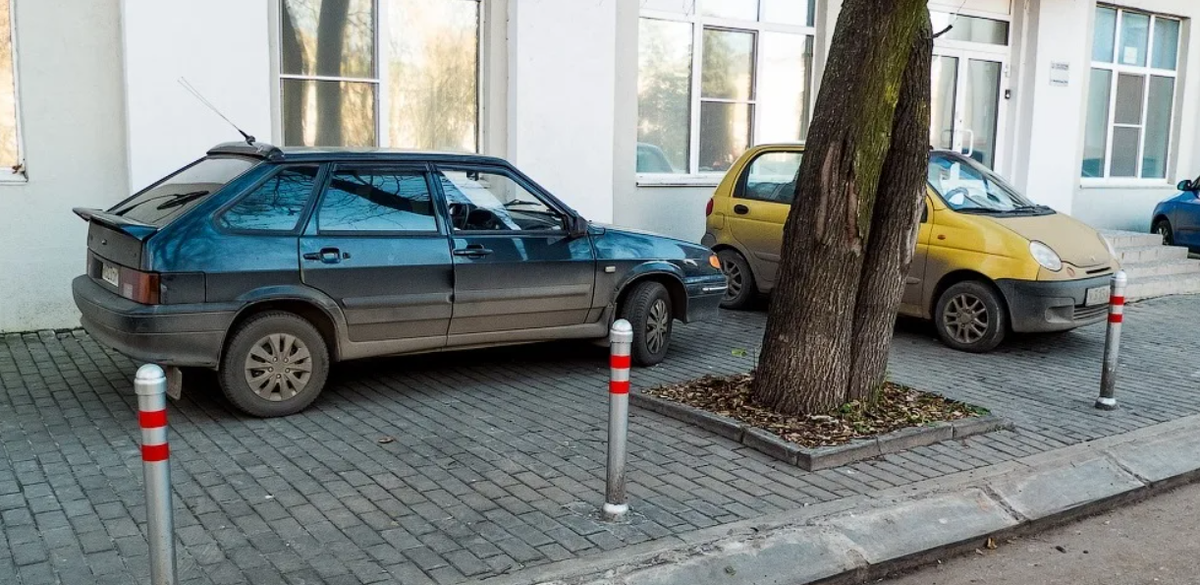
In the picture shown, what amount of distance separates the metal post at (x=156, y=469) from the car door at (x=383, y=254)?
9.23ft

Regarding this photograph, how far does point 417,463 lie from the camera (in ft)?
18.4

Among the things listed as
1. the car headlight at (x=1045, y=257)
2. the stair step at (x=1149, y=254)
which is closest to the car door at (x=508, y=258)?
the car headlight at (x=1045, y=257)

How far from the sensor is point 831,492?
5.30 m

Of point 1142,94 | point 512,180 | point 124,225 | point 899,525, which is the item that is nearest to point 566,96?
point 512,180

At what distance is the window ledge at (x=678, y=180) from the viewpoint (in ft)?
39.0

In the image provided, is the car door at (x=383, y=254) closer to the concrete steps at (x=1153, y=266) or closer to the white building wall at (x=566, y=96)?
the white building wall at (x=566, y=96)

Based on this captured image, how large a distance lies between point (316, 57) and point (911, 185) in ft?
19.3

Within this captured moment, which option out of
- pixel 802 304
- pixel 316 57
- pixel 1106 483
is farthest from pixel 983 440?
pixel 316 57

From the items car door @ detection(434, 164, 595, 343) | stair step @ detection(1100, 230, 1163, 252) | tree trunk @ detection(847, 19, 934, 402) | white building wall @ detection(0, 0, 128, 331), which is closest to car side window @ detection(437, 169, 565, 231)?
car door @ detection(434, 164, 595, 343)

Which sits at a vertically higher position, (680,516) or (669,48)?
(669,48)

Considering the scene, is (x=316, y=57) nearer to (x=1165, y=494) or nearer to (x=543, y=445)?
(x=543, y=445)

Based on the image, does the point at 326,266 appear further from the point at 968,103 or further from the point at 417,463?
the point at 968,103

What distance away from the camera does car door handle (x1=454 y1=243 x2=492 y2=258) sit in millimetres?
6820

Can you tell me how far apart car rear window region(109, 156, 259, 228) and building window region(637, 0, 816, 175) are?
20.4ft
